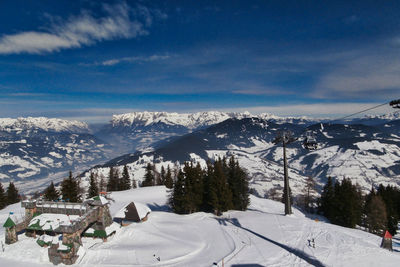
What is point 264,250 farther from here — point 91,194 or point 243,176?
point 91,194

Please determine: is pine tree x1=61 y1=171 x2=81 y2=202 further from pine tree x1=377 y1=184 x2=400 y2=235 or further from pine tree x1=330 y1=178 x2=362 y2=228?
pine tree x1=377 y1=184 x2=400 y2=235

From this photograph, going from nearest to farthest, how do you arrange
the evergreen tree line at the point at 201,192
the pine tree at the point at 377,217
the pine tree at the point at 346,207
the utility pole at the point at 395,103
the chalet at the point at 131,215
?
the utility pole at the point at 395,103
the chalet at the point at 131,215
the evergreen tree line at the point at 201,192
the pine tree at the point at 377,217
the pine tree at the point at 346,207

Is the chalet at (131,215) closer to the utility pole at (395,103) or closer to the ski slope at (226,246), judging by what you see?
the ski slope at (226,246)

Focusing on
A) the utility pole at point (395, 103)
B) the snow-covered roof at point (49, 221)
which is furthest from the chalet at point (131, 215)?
the utility pole at point (395, 103)

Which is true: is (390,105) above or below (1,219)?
above

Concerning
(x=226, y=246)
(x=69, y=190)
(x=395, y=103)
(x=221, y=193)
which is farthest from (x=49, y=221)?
(x=395, y=103)

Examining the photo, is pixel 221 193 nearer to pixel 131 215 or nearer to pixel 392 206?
pixel 131 215

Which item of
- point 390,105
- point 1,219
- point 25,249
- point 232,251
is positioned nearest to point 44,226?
point 25,249

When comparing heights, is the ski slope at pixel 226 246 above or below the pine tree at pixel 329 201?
above
